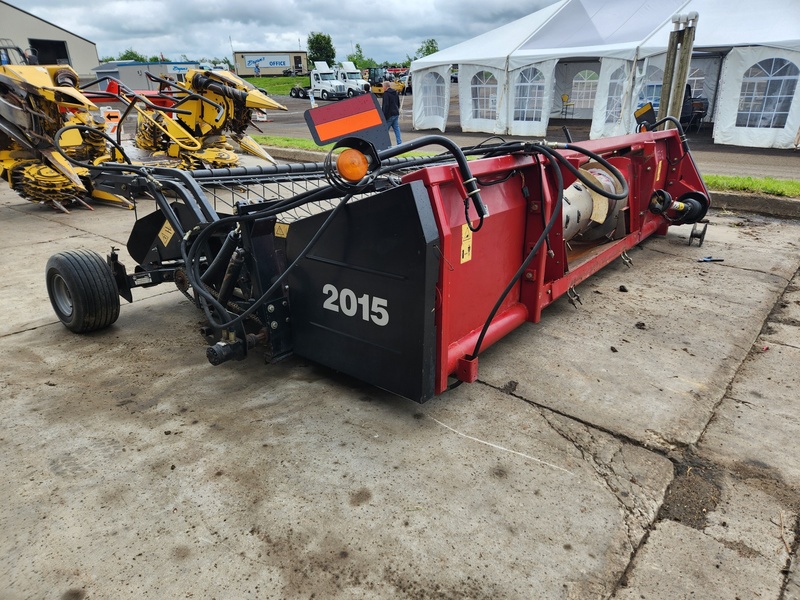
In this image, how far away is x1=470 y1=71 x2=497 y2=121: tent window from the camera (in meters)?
15.5

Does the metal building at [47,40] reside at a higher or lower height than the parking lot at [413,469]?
higher

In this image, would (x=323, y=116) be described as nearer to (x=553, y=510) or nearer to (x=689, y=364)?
(x=553, y=510)

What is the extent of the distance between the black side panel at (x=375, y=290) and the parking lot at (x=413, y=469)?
27cm

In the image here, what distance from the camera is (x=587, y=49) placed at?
1345cm

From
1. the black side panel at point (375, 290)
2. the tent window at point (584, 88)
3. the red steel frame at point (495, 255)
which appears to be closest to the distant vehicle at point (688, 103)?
the tent window at point (584, 88)

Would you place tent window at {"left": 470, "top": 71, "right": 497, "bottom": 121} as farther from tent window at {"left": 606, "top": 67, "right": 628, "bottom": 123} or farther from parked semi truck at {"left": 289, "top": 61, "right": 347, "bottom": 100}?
parked semi truck at {"left": 289, "top": 61, "right": 347, "bottom": 100}

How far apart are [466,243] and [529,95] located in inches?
533

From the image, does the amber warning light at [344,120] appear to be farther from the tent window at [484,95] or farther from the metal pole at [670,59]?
the tent window at [484,95]

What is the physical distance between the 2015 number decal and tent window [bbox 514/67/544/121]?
13472 millimetres

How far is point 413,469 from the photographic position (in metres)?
2.32

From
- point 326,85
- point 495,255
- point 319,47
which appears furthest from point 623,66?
point 319,47

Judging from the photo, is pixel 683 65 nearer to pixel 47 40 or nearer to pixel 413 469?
pixel 413 469

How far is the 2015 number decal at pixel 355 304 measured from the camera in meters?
2.53

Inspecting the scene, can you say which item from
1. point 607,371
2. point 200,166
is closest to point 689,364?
point 607,371
